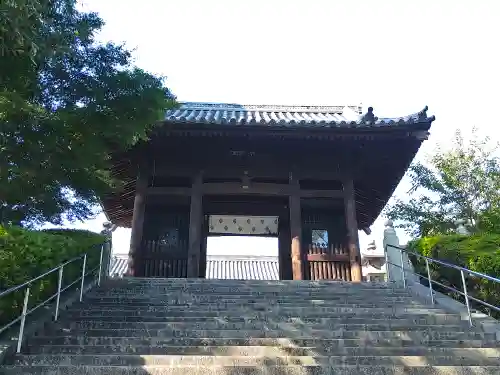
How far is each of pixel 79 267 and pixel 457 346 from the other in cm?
581

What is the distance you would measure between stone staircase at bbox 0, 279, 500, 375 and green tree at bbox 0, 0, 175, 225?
1.98 metres

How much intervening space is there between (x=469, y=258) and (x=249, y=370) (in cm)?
459

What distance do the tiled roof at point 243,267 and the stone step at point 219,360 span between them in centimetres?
1924

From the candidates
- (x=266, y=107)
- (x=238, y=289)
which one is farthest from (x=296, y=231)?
(x=266, y=107)

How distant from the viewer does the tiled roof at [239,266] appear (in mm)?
24047

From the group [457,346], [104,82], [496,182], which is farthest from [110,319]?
[496,182]

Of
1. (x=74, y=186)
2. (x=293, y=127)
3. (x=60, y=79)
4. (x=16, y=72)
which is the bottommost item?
(x=74, y=186)

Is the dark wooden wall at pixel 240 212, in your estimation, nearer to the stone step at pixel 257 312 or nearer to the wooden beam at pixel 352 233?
the wooden beam at pixel 352 233

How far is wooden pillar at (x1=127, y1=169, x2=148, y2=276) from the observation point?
33.8ft

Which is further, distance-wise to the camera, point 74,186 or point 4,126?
point 74,186

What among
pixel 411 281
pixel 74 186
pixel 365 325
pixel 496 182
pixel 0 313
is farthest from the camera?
pixel 496 182

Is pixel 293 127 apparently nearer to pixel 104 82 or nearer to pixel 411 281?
pixel 411 281

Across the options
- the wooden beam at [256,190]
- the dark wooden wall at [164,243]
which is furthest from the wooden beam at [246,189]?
the dark wooden wall at [164,243]

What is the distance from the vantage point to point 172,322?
20.1 feet
